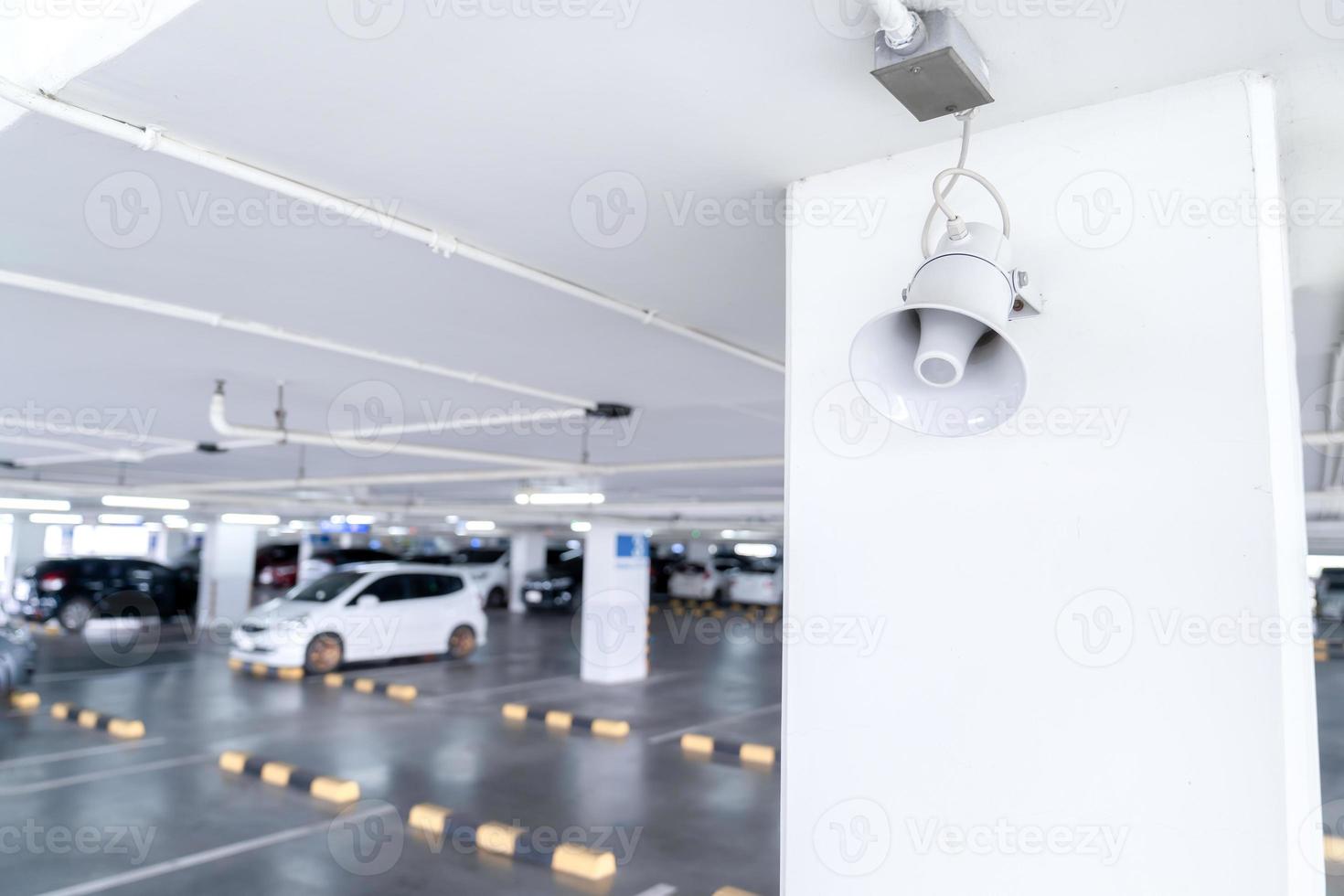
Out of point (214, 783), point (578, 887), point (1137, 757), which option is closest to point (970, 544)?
point (1137, 757)

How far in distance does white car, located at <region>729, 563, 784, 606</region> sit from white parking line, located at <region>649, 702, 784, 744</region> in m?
14.2

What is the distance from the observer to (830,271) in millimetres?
2264

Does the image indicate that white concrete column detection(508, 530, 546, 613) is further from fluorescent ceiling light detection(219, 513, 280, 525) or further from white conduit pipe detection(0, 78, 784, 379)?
white conduit pipe detection(0, 78, 784, 379)

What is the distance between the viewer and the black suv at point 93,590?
52.6ft

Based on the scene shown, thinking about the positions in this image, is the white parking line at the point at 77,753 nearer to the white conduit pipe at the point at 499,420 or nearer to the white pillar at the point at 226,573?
the white conduit pipe at the point at 499,420

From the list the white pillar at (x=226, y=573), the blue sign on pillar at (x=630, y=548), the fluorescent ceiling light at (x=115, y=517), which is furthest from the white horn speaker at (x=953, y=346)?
the white pillar at (x=226, y=573)

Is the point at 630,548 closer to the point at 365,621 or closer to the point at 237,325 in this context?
the point at 365,621

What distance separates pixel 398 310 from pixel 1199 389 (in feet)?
9.97

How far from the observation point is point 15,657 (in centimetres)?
961

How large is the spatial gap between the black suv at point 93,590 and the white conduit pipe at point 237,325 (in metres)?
15.0

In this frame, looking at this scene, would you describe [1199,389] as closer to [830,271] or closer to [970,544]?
[970,544]

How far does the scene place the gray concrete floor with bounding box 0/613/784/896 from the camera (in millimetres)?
5008

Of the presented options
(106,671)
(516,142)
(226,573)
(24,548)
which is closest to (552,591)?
(226,573)

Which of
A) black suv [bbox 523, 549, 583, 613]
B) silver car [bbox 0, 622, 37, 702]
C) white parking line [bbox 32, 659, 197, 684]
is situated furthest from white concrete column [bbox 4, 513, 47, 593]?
silver car [bbox 0, 622, 37, 702]
